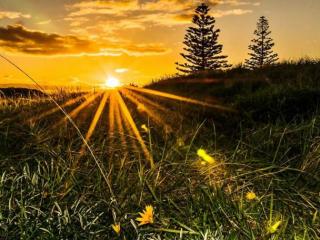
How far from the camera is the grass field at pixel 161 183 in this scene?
3.29 meters

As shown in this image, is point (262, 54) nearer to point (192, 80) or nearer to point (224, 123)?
point (192, 80)

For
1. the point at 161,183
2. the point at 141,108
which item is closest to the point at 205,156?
the point at 161,183

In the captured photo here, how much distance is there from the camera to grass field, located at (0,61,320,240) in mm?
3285

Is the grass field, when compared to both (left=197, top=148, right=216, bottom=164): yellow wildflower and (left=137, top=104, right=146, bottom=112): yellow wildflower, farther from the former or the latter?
(left=137, top=104, right=146, bottom=112): yellow wildflower

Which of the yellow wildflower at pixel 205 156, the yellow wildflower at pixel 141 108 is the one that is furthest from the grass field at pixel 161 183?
the yellow wildflower at pixel 141 108

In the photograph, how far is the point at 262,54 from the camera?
174ft

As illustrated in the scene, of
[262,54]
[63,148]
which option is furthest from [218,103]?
[262,54]

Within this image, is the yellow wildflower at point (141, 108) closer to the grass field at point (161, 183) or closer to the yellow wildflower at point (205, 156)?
the grass field at point (161, 183)

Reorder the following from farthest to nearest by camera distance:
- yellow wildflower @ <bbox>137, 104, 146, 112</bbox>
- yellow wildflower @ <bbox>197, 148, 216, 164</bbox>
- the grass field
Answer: yellow wildflower @ <bbox>137, 104, 146, 112</bbox>, yellow wildflower @ <bbox>197, 148, 216, 164</bbox>, the grass field

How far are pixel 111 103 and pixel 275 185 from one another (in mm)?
5669

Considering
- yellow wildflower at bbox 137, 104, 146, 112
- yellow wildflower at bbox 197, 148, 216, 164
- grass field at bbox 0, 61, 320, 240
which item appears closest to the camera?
grass field at bbox 0, 61, 320, 240

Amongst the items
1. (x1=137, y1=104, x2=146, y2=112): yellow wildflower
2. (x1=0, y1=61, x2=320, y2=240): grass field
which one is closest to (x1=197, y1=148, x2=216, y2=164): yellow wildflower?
(x1=0, y1=61, x2=320, y2=240): grass field

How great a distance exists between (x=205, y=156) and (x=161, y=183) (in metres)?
0.86

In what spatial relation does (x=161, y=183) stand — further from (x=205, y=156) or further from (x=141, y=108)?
(x=141, y=108)
